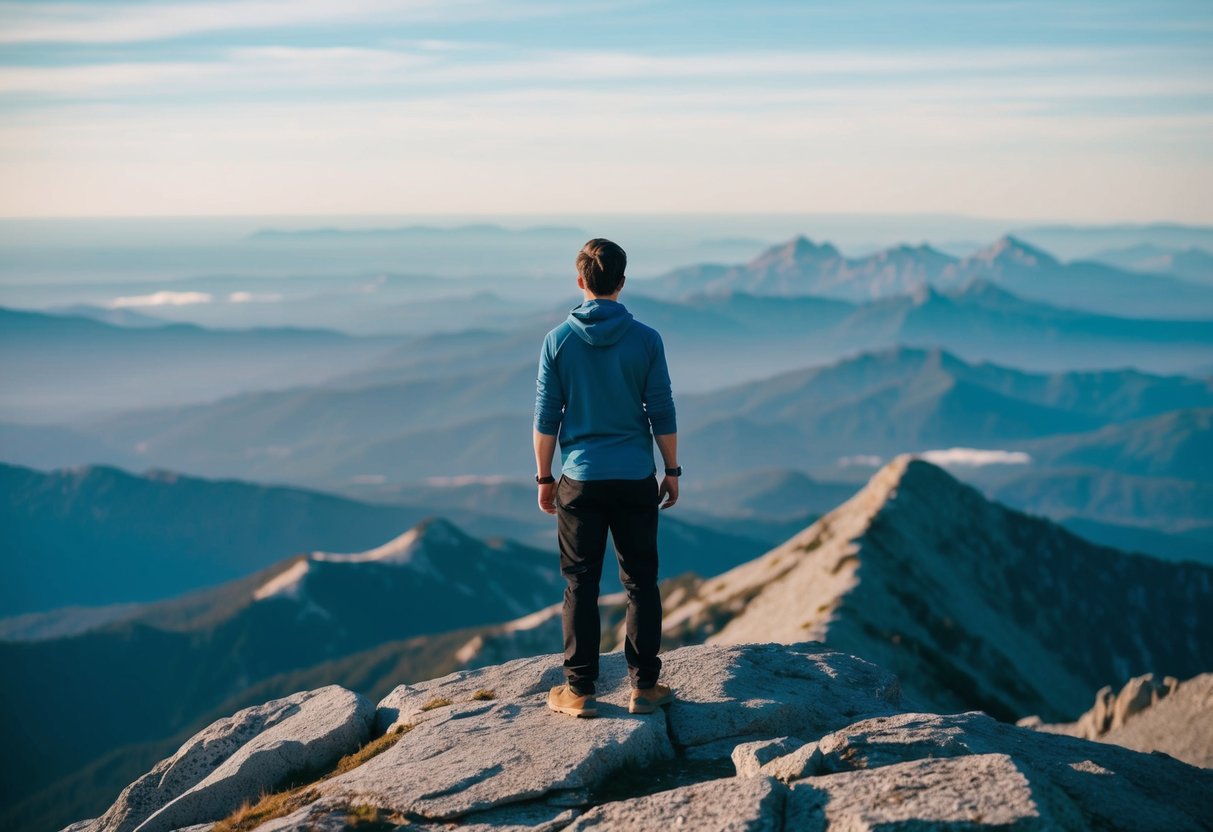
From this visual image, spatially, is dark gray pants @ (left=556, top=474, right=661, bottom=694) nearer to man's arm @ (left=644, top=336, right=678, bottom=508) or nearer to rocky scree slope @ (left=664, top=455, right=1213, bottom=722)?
man's arm @ (left=644, top=336, right=678, bottom=508)

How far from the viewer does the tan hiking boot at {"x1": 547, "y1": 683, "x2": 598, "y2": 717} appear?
645 inches

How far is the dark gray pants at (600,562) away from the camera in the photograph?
1563cm

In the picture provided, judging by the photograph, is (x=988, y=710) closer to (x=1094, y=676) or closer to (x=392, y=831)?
(x=1094, y=676)

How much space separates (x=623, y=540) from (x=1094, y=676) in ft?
393

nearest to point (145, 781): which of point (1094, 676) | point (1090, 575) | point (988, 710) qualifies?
point (988, 710)

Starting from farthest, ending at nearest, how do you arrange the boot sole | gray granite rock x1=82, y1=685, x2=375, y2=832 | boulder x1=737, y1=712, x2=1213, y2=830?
gray granite rock x1=82, y1=685, x2=375, y2=832 < the boot sole < boulder x1=737, y1=712, x2=1213, y2=830

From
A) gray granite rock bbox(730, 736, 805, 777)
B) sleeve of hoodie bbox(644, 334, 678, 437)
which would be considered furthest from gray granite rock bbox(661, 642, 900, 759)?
sleeve of hoodie bbox(644, 334, 678, 437)

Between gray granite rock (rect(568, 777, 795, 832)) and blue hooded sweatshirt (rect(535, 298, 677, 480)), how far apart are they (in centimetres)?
457

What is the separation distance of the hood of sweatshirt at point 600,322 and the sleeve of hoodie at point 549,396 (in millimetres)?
542

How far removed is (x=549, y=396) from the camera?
A: 1573 centimetres

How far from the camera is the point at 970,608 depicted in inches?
4313

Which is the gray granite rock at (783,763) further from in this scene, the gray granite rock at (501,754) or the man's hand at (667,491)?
the man's hand at (667,491)

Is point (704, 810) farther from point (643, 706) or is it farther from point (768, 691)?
point (768, 691)

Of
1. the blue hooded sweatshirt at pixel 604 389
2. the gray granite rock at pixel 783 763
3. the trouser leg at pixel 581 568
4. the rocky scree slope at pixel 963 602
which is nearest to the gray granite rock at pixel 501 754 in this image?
the trouser leg at pixel 581 568
